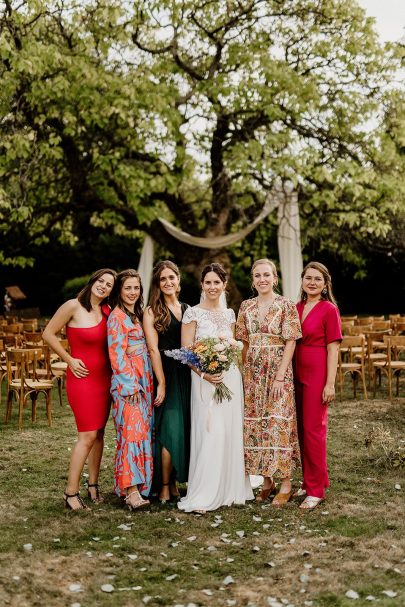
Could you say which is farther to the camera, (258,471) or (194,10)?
(194,10)

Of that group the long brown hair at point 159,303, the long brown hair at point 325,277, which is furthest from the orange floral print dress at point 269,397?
the long brown hair at point 159,303

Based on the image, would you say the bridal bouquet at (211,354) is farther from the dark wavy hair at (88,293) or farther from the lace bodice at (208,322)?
the dark wavy hair at (88,293)

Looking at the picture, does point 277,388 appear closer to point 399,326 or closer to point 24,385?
point 24,385

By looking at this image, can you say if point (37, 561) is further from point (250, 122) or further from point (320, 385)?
point (250, 122)

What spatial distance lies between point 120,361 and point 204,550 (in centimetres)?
146

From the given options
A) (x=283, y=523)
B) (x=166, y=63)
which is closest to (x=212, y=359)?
(x=283, y=523)

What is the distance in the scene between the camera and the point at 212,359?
206 inches

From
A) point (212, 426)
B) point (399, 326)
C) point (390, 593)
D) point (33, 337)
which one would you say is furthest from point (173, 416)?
point (399, 326)

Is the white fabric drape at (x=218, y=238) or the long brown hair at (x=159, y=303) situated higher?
the white fabric drape at (x=218, y=238)

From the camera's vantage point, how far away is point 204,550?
15.1 ft

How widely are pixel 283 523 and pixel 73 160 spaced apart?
1050 centimetres

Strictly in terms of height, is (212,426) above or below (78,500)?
above

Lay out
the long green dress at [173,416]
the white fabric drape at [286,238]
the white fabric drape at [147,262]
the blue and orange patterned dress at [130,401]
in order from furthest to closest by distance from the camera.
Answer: the white fabric drape at [147,262] → the white fabric drape at [286,238] → the long green dress at [173,416] → the blue and orange patterned dress at [130,401]

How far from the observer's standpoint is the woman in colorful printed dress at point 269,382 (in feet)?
17.9
